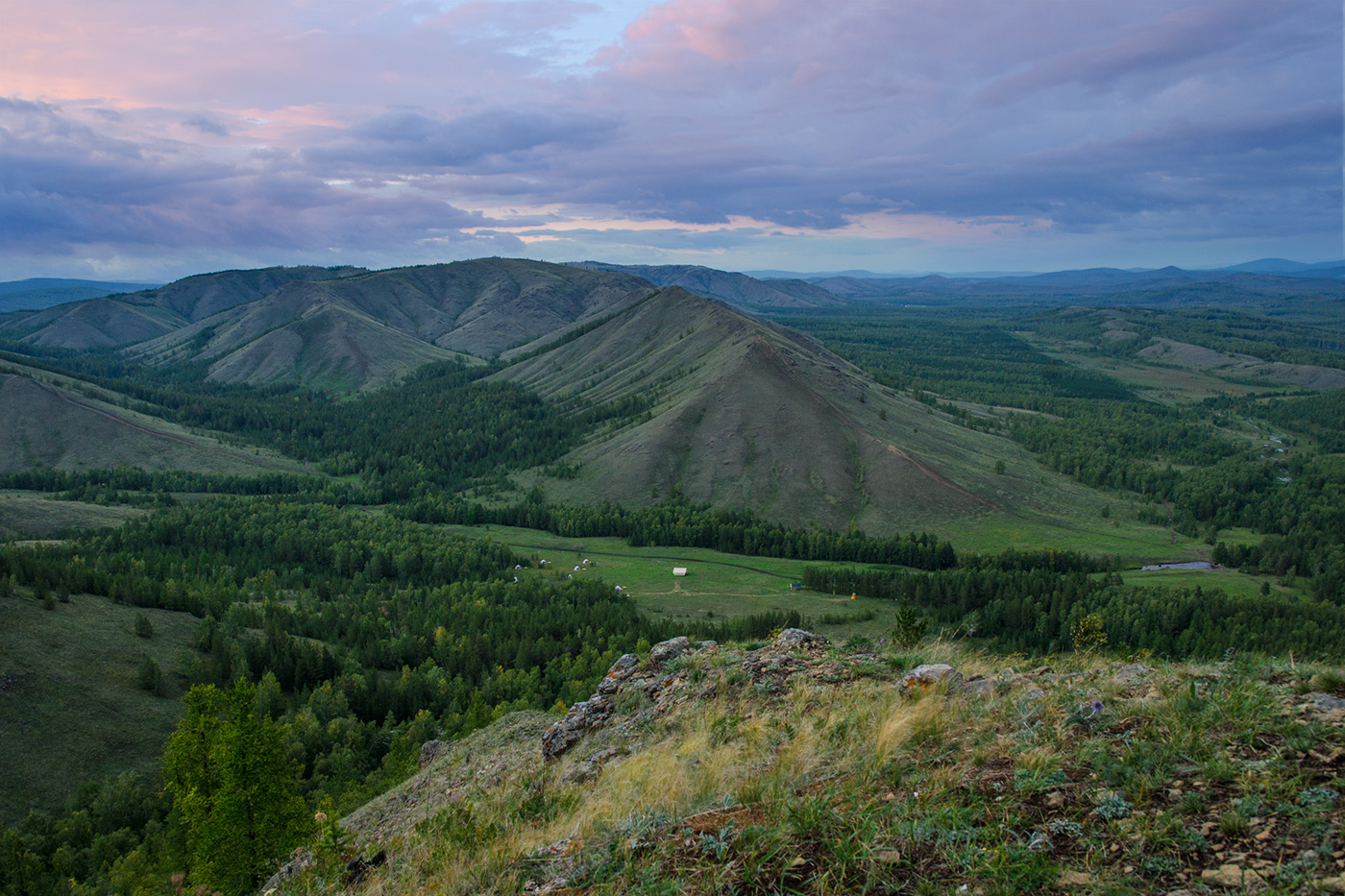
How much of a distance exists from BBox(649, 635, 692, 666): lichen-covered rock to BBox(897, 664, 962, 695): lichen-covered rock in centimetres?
1247

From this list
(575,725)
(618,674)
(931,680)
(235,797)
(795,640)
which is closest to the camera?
(931,680)

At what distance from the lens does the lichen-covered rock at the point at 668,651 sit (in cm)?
3241

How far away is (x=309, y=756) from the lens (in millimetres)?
68375

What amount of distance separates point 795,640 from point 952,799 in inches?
681

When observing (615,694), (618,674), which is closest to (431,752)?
(618,674)

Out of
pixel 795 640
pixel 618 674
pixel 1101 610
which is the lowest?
pixel 1101 610

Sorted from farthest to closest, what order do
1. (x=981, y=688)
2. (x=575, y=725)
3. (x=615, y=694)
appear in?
1. (x=615, y=694)
2. (x=575, y=725)
3. (x=981, y=688)

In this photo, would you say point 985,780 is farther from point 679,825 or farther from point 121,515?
point 121,515

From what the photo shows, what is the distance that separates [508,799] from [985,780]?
1572cm

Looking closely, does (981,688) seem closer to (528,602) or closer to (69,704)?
(69,704)

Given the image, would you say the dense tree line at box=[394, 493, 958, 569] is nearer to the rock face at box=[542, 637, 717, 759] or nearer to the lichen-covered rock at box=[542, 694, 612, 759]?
the rock face at box=[542, 637, 717, 759]

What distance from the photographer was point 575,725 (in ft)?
96.1

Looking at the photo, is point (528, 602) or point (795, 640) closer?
point (795, 640)

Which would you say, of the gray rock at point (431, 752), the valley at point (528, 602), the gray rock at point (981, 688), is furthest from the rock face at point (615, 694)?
the gray rock at point (431, 752)
